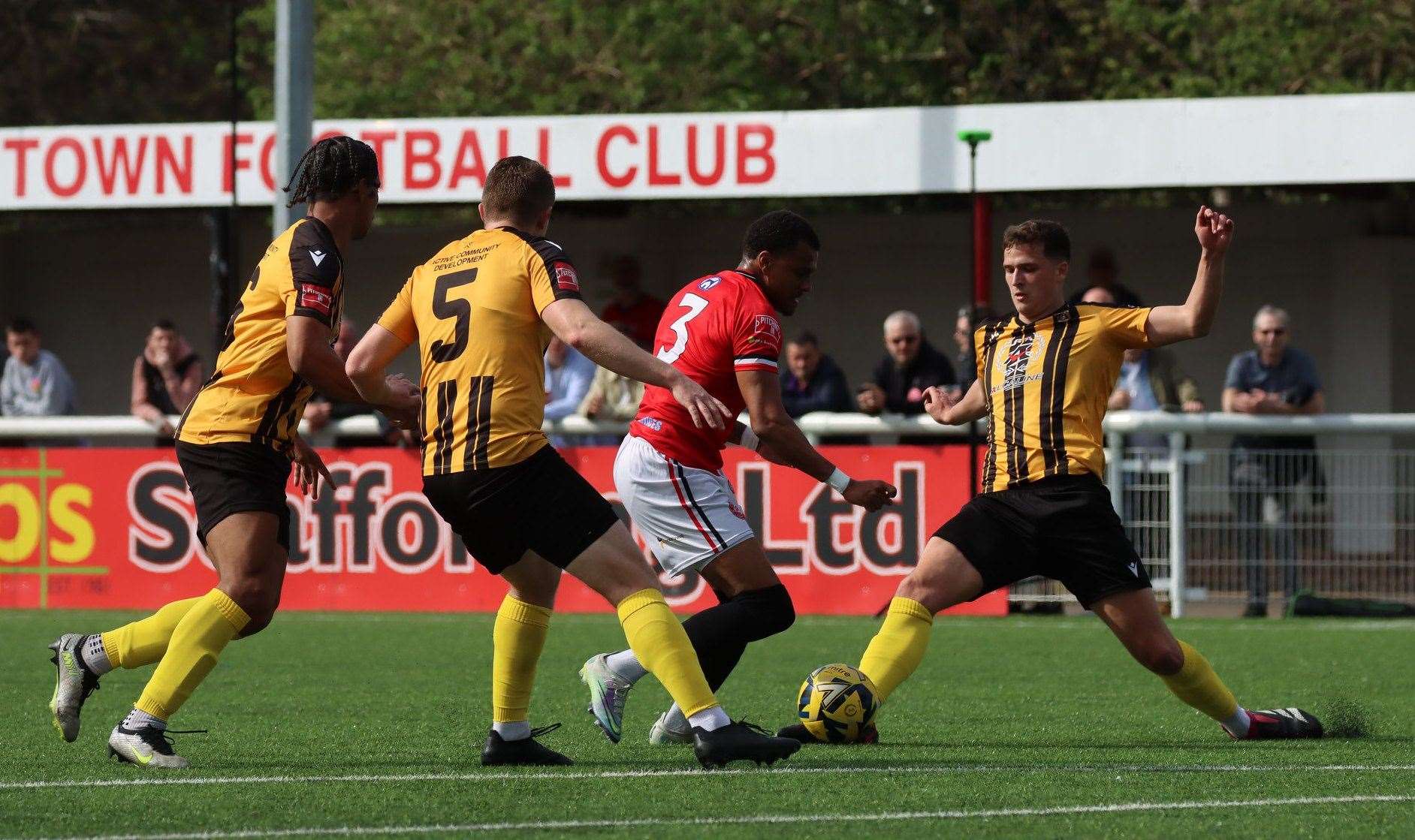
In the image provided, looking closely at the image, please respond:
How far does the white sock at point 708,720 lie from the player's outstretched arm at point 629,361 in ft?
2.83

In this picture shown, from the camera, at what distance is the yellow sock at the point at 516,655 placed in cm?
652

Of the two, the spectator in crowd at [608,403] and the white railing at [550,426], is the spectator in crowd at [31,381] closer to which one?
the white railing at [550,426]

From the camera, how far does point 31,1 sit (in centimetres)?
3388

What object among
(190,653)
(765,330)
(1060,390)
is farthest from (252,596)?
(1060,390)

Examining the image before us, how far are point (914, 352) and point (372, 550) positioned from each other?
12.2 ft

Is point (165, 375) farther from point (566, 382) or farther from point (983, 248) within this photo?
point (983, 248)

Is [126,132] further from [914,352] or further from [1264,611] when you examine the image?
[1264,611]

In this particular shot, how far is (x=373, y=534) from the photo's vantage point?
1373 cm

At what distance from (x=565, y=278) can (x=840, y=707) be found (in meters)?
1.79

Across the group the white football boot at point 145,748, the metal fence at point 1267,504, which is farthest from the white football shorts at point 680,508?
the metal fence at point 1267,504

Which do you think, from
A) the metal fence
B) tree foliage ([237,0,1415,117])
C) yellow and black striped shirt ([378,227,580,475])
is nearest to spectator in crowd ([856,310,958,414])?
the metal fence

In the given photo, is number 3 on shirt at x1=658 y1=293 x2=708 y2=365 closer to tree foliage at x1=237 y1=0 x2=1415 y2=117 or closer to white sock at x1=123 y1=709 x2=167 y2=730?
white sock at x1=123 y1=709 x2=167 y2=730

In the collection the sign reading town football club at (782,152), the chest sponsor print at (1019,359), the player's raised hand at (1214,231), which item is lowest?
the chest sponsor print at (1019,359)

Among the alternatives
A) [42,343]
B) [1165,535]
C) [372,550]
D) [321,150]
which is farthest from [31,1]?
[321,150]
